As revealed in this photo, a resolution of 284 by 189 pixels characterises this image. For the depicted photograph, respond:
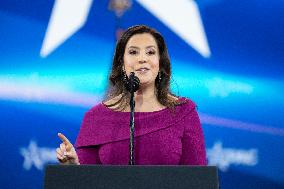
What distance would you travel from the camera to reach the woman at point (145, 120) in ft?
5.70

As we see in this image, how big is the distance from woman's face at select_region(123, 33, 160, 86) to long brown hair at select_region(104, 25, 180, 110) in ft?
0.10

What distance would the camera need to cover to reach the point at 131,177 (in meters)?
1.08

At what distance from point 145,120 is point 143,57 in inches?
9.1

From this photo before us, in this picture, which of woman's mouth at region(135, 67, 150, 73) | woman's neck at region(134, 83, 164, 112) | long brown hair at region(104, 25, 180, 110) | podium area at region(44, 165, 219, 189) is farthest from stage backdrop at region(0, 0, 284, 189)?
podium area at region(44, 165, 219, 189)

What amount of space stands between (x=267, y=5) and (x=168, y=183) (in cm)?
172

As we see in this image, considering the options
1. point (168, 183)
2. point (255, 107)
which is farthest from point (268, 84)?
point (168, 183)

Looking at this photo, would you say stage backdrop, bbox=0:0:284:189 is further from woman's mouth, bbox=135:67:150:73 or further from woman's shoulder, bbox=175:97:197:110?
woman's mouth, bbox=135:67:150:73

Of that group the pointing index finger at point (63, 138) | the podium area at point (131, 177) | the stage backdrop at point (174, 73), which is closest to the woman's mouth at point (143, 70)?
the pointing index finger at point (63, 138)

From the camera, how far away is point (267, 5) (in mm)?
2553

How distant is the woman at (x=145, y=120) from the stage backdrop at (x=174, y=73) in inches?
20.5

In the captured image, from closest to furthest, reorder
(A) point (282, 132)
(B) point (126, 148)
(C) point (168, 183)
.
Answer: (C) point (168, 183) → (B) point (126, 148) → (A) point (282, 132)

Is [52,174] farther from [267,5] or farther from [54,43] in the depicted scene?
[267,5]

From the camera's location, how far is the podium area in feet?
3.50

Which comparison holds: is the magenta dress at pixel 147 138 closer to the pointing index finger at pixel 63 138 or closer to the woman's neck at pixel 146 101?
the woman's neck at pixel 146 101
